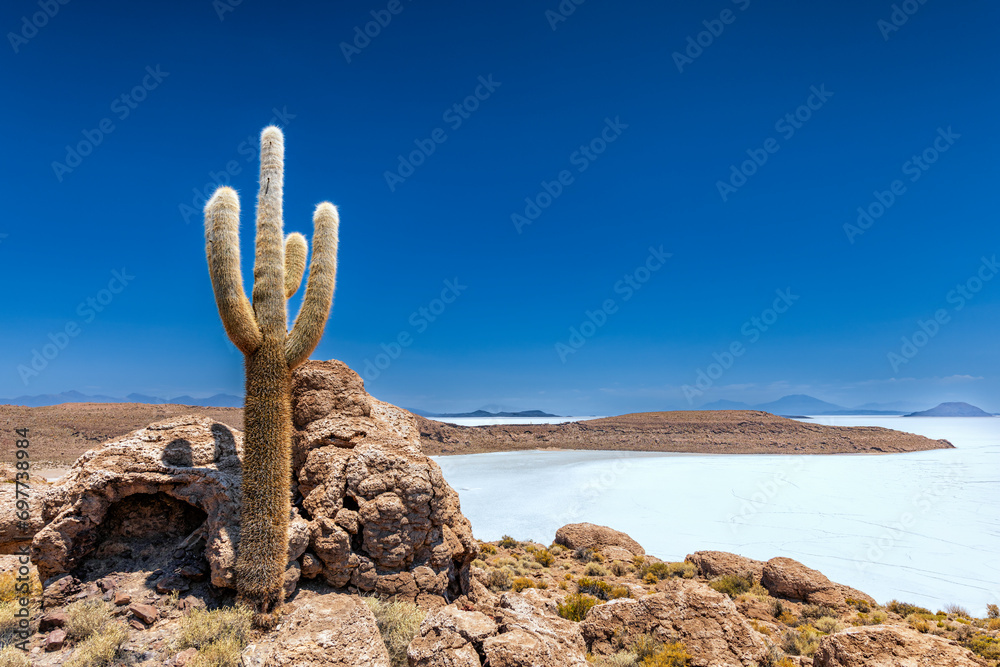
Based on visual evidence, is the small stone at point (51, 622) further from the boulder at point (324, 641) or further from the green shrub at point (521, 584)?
the green shrub at point (521, 584)

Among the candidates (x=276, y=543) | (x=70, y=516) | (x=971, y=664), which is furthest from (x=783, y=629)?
(x=70, y=516)

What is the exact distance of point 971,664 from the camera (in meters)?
4.13

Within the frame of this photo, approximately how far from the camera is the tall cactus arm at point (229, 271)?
5438 mm

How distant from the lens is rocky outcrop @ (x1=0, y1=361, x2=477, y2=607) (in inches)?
206

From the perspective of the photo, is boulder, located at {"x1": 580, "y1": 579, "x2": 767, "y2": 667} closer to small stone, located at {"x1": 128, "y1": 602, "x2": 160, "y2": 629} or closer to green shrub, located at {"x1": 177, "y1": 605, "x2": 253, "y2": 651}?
green shrub, located at {"x1": 177, "y1": 605, "x2": 253, "y2": 651}

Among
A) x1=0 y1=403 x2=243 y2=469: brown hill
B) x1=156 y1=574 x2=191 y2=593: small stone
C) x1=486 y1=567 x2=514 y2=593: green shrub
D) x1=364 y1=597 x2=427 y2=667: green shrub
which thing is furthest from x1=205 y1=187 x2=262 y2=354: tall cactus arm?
x1=0 y1=403 x2=243 y2=469: brown hill

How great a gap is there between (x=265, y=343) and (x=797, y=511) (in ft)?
78.2

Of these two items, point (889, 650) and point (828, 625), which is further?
point (828, 625)

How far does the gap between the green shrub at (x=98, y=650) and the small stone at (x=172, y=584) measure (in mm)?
685

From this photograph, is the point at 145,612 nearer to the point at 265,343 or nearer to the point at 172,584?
the point at 172,584

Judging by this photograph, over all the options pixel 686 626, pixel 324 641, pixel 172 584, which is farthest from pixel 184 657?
pixel 686 626

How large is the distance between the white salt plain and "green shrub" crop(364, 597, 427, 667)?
12.0m

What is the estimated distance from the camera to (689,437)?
5734 centimetres

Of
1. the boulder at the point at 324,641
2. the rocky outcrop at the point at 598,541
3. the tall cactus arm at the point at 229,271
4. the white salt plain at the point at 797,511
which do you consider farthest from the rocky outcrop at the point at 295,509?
the white salt plain at the point at 797,511
